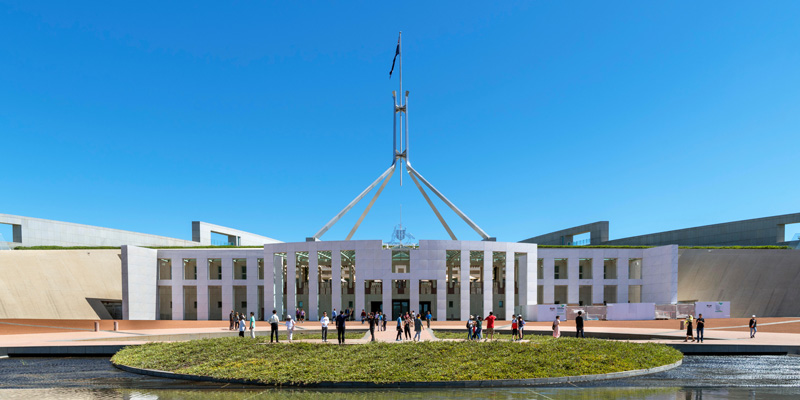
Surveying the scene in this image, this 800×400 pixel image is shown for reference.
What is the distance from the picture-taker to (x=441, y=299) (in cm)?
4469

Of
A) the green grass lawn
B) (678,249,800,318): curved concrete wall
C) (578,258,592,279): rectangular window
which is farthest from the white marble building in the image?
the green grass lawn

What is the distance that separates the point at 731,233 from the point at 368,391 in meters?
55.0

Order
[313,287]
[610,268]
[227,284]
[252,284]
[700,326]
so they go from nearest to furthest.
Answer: [700,326] → [313,287] → [252,284] → [227,284] → [610,268]

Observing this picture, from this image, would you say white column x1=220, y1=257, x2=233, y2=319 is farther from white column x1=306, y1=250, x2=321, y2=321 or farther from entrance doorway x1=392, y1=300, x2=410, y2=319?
entrance doorway x1=392, y1=300, x2=410, y2=319

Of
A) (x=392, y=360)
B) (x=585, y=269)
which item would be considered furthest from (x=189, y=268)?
(x=392, y=360)

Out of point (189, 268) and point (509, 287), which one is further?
point (189, 268)

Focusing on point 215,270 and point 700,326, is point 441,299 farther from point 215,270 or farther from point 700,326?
point 215,270

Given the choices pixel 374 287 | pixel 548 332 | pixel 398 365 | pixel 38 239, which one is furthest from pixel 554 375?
pixel 38 239

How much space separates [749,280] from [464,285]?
88.1 ft

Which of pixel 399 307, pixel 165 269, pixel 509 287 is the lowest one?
pixel 399 307

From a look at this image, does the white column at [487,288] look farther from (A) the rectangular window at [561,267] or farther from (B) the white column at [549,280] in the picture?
(A) the rectangular window at [561,267]

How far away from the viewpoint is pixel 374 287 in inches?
2064

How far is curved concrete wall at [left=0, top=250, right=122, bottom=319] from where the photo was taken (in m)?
43.2

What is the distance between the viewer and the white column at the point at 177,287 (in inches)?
2021
